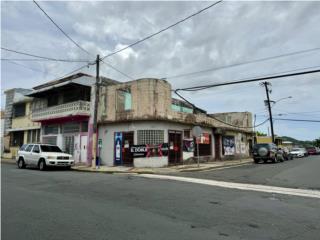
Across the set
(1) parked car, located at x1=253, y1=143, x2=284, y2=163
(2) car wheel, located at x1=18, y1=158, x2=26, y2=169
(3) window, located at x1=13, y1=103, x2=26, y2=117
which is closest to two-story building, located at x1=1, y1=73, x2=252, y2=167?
(3) window, located at x1=13, y1=103, x2=26, y2=117

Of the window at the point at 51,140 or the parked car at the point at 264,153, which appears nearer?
the parked car at the point at 264,153

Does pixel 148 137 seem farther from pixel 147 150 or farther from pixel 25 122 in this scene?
pixel 25 122

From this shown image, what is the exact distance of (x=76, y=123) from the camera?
25938mm

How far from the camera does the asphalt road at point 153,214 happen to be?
5664mm

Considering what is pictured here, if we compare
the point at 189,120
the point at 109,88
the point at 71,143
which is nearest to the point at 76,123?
the point at 71,143

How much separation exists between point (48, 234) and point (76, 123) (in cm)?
2120

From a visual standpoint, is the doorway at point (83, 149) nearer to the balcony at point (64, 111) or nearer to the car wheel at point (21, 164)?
the balcony at point (64, 111)

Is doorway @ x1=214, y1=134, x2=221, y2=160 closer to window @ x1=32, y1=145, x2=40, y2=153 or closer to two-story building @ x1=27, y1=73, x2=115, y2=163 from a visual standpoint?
two-story building @ x1=27, y1=73, x2=115, y2=163

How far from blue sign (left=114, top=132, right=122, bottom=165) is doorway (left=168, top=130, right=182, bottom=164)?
383 centimetres

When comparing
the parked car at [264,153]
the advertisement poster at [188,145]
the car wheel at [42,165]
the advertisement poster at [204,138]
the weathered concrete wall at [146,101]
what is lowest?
the car wheel at [42,165]

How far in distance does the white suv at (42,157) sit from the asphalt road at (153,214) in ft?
29.8

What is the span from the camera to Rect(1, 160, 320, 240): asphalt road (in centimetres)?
566

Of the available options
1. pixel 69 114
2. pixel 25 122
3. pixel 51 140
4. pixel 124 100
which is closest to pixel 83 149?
pixel 69 114

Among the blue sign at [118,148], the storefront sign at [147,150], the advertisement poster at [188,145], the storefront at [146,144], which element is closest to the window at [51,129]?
the storefront at [146,144]
